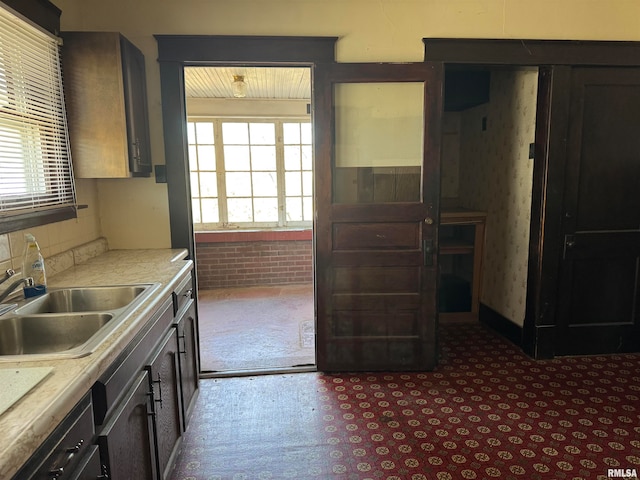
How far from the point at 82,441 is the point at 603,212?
10.8 ft

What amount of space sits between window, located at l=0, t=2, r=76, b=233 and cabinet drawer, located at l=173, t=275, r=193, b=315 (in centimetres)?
69

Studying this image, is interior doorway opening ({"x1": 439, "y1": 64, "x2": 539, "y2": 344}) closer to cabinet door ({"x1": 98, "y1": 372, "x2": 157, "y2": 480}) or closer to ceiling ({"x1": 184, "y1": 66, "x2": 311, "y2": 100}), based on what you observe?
ceiling ({"x1": 184, "y1": 66, "x2": 311, "y2": 100})

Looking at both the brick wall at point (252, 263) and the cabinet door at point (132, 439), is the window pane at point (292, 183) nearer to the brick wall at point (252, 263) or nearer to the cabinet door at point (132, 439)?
the brick wall at point (252, 263)

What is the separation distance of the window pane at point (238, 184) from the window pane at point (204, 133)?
48cm

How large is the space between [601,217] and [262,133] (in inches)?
146

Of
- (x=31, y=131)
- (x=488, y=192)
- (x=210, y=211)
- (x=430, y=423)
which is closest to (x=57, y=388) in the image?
(x=31, y=131)

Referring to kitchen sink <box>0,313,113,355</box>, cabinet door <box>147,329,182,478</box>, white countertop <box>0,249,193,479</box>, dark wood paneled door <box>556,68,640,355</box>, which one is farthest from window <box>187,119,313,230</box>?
kitchen sink <box>0,313,113,355</box>

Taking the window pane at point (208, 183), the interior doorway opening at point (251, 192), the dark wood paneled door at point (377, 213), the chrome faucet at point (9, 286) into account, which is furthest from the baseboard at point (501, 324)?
the window pane at point (208, 183)

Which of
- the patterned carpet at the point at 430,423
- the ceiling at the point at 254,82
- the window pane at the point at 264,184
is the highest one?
the ceiling at the point at 254,82

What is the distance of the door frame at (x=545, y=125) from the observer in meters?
2.63

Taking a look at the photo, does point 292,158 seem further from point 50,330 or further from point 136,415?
point 136,415

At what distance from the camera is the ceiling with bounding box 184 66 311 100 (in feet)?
12.5

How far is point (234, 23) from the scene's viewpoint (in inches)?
98.5

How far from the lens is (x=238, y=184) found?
5152 millimetres
